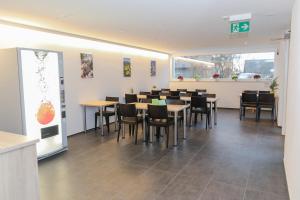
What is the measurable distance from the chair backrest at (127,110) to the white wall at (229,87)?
227 inches

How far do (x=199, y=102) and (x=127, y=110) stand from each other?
224 centimetres

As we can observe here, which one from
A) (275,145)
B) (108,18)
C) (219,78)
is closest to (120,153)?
(108,18)

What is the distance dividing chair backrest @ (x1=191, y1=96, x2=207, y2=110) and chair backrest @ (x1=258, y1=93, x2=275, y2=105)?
2101mm

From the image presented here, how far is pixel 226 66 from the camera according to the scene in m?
9.65

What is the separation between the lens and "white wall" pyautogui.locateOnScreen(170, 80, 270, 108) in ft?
29.3

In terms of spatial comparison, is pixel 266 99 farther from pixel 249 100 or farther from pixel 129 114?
pixel 129 114

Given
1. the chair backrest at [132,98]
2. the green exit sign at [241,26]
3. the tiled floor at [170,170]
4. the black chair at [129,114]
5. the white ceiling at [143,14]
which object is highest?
the white ceiling at [143,14]

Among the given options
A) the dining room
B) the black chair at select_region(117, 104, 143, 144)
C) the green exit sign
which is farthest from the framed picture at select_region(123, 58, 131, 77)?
the green exit sign

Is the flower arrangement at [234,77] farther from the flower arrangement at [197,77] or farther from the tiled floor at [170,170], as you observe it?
the tiled floor at [170,170]

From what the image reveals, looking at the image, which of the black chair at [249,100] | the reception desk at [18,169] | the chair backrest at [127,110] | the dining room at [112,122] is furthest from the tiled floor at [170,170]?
the black chair at [249,100]

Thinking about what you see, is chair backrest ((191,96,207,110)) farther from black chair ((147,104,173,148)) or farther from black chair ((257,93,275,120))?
black chair ((257,93,275,120))

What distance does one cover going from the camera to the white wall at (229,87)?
352 inches

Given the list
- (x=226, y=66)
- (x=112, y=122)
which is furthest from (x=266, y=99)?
(x=112, y=122)

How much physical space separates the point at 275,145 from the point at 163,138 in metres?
2.38
